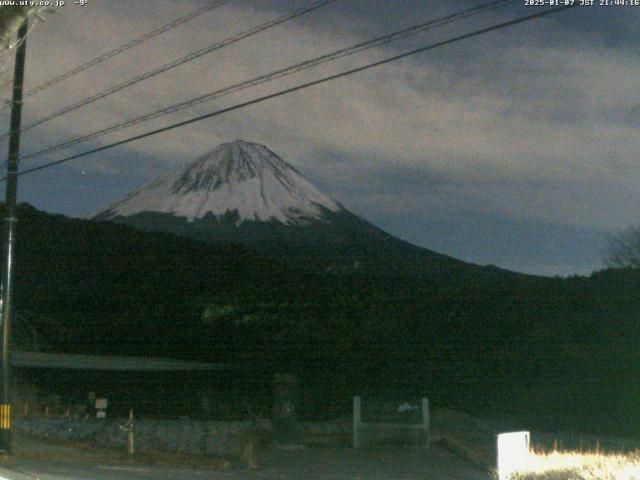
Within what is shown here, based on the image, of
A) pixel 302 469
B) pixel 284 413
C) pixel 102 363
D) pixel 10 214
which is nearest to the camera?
pixel 302 469

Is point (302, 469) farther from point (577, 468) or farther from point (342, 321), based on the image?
point (342, 321)

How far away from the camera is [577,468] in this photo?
11.7 m

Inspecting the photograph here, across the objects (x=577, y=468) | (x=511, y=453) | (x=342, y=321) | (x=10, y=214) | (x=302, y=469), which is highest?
(x=10, y=214)

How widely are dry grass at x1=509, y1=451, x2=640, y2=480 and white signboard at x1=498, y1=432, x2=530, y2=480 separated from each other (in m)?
0.10

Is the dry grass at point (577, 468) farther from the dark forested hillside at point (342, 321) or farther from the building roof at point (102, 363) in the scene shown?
the building roof at point (102, 363)

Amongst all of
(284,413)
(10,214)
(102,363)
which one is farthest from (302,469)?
(102,363)

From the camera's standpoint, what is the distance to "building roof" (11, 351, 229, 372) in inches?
1492

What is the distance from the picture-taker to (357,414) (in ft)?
63.3

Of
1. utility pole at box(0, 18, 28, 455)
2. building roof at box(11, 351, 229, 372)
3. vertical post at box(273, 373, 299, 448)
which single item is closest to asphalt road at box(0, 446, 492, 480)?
vertical post at box(273, 373, 299, 448)

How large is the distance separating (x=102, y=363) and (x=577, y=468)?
4104 centimetres

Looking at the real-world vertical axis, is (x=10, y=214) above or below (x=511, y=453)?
above

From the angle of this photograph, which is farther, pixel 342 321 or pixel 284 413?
pixel 342 321

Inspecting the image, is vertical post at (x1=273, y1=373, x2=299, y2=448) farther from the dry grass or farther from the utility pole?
the dry grass

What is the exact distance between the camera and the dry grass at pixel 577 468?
10648 mm
